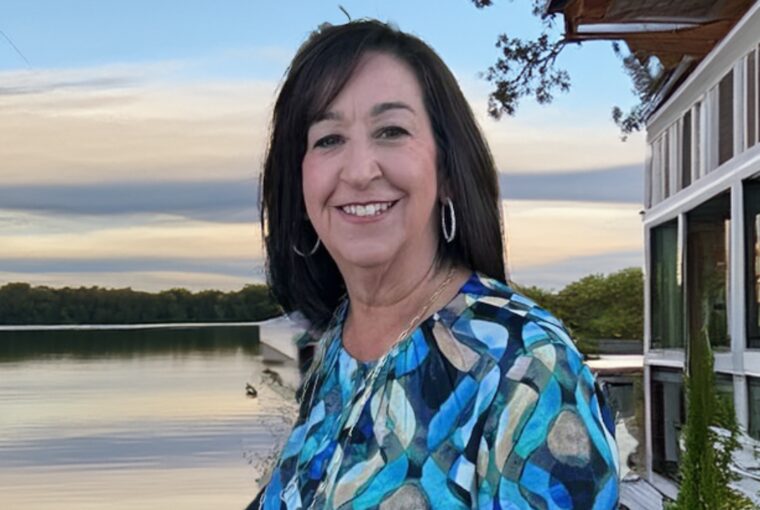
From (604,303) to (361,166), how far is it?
19349mm

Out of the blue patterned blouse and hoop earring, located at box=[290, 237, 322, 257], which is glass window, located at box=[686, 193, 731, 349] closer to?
hoop earring, located at box=[290, 237, 322, 257]

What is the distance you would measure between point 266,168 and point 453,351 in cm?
50

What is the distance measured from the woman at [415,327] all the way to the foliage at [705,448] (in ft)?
9.39

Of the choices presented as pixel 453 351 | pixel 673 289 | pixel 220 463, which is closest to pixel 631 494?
pixel 673 289

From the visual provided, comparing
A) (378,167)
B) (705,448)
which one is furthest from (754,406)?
(378,167)

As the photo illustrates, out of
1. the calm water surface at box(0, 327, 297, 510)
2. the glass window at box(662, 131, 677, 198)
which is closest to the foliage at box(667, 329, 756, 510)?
the glass window at box(662, 131, 677, 198)

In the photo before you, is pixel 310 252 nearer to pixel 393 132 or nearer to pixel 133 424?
pixel 393 132

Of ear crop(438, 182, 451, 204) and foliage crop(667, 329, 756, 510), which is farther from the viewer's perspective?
foliage crop(667, 329, 756, 510)

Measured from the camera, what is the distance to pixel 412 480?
1.36 metres

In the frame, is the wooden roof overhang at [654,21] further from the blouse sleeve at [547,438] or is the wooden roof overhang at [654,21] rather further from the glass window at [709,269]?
the blouse sleeve at [547,438]

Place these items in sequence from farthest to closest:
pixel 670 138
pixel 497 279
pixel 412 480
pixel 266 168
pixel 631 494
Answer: pixel 670 138 → pixel 631 494 → pixel 266 168 → pixel 497 279 → pixel 412 480

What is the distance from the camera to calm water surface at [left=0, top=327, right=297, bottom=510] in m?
19.7

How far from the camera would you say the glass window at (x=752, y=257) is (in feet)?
19.4

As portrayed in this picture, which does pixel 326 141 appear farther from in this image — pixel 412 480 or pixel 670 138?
pixel 670 138
